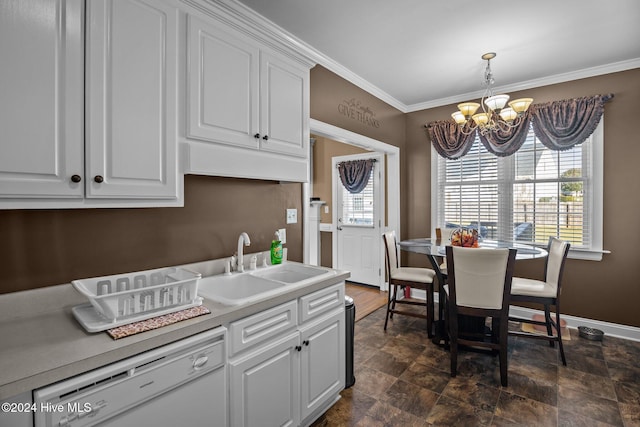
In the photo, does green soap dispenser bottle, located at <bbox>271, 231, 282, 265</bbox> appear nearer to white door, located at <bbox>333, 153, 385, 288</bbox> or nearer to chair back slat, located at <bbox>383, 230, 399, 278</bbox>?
chair back slat, located at <bbox>383, 230, 399, 278</bbox>

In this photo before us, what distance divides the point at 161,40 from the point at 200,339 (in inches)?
53.4

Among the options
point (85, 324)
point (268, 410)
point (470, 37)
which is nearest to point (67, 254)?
point (85, 324)

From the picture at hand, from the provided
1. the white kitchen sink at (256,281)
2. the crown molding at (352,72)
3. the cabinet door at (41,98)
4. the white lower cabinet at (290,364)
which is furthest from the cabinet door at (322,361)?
the crown molding at (352,72)

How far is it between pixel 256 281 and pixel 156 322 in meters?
0.79

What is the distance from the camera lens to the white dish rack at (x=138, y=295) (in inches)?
48.1

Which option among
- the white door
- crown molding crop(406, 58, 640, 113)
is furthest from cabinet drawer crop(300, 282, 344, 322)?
crown molding crop(406, 58, 640, 113)

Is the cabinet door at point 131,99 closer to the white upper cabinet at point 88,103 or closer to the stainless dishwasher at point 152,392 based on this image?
the white upper cabinet at point 88,103

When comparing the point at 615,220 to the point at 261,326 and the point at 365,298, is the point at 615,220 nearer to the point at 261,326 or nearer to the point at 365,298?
the point at 365,298

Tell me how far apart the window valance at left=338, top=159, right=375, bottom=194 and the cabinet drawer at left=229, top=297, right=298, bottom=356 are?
3372 millimetres

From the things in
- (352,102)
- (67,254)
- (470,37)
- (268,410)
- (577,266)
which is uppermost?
(470,37)

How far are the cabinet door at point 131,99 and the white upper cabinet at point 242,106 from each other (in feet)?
0.37

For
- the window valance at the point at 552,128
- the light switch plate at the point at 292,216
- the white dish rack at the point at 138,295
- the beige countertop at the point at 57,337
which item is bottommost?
the beige countertop at the point at 57,337

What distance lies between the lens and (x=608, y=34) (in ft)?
8.63

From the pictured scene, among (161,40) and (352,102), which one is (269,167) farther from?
(352,102)
